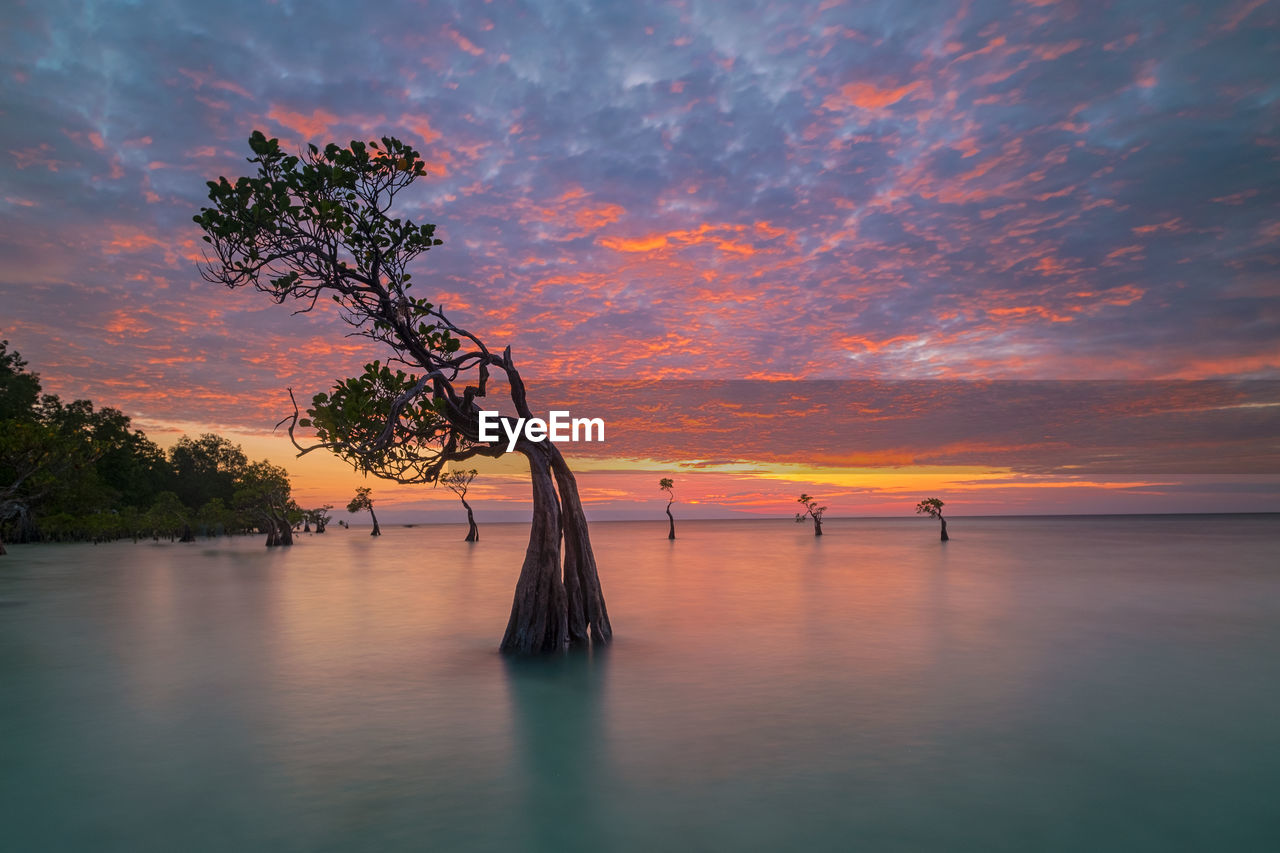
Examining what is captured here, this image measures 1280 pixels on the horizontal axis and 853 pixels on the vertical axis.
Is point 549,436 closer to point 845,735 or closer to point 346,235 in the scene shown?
point 346,235

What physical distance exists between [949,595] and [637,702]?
25.5 m

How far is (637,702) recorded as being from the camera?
14.9 m

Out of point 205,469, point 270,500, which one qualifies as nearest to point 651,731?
point 270,500

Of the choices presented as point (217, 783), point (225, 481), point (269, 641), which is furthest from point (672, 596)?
point (225, 481)

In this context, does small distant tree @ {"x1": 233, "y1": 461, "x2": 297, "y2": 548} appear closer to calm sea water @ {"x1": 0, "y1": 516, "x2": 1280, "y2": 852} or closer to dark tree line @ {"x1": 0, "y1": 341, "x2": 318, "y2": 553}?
dark tree line @ {"x1": 0, "y1": 341, "x2": 318, "y2": 553}

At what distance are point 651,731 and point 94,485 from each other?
87.2 metres

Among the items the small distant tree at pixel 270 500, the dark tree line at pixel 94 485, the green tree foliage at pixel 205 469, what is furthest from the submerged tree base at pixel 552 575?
the green tree foliage at pixel 205 469

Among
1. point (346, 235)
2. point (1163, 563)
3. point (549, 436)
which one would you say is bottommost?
point (1163, 563)

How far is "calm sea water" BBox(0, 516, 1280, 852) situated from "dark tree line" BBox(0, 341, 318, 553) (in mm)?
20254

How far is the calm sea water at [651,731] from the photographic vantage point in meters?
9.08

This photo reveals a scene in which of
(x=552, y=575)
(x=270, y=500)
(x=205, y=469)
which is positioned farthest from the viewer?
(x=205, y=469)

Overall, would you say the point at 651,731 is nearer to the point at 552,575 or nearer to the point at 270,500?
the point at 552,575

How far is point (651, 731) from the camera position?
13078 millimetres

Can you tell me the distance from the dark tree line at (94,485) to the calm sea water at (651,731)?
20.3 metres
